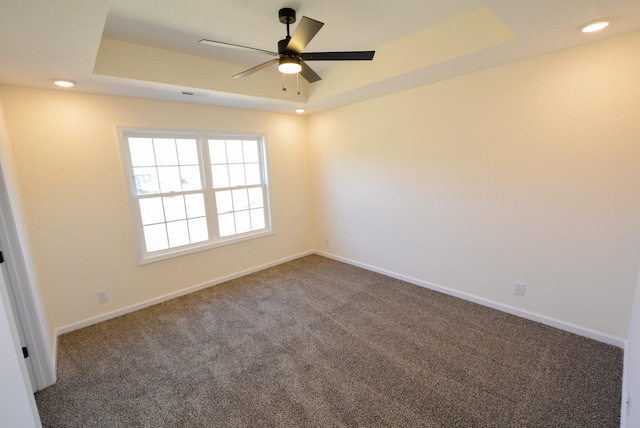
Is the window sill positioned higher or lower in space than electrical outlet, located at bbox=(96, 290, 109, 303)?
higher

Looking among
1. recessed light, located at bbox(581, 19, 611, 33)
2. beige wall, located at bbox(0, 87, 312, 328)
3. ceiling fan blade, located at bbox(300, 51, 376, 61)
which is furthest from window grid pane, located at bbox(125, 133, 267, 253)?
recessed light, located at bbox(581, 19, 611, 33)

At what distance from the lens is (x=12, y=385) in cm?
124

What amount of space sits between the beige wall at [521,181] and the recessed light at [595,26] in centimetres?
32

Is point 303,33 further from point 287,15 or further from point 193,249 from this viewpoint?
point 193,249

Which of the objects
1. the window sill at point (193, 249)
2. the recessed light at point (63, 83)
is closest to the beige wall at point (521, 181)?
the window sill at point (193, 249)

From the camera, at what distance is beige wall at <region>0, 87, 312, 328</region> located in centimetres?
255

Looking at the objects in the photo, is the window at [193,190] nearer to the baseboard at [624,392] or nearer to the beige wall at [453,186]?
the beige wall at [453,186]

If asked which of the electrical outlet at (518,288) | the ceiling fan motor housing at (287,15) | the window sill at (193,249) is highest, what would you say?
the ceiling fan motor housing at (287,15)

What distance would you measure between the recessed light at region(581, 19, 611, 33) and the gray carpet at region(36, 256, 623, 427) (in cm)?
237

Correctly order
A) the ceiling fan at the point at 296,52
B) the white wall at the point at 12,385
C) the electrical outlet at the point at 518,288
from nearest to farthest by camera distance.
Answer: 1. the white wall at the point at 12,385
2. the ceiling fan at the point at 296,52
3. the electrical outlet at the point at 518,288

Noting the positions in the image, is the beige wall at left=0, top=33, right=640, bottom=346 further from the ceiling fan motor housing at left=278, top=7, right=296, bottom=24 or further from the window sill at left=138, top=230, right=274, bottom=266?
the ceiling fan motor housing at left=278, top=7, right=296, bottom=24

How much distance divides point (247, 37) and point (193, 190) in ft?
6.53

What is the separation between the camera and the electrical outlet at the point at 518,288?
2.71 m

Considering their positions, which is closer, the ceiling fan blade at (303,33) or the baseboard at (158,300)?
the ceiling fan blade at (303,33)
